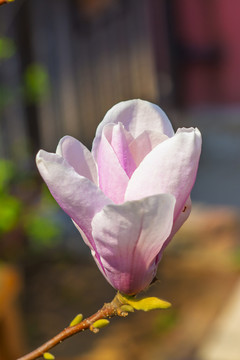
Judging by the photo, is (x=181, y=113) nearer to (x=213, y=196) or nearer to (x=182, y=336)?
(x=213, y=196)

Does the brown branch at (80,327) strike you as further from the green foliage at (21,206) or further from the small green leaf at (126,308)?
the green foliage at (21,206)

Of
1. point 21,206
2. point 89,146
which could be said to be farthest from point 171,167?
point 89,146

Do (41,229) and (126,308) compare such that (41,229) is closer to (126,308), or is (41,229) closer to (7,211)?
(7,211)

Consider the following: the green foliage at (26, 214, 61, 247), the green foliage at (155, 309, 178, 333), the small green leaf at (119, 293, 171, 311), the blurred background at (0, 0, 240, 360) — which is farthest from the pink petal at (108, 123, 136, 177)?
the green foliage at (155, 309, 178, 333)

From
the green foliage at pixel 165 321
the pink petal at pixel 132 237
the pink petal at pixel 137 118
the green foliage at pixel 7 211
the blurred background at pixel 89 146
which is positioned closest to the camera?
the pink petal at pixel 132 237

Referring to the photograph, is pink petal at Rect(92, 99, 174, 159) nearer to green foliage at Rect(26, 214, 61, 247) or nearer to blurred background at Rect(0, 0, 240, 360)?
blurred background at Rect(0, 0, 240, 360)

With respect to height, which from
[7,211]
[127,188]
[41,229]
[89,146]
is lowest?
[89,146]

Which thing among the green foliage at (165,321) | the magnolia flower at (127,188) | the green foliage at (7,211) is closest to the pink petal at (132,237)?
the magnolia flower at (127,188)
